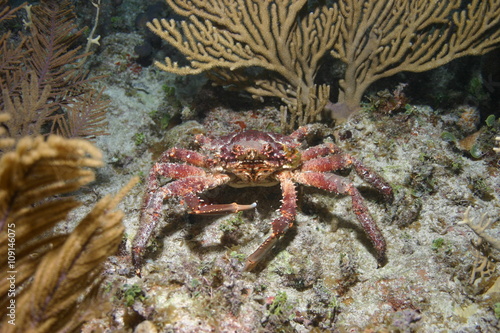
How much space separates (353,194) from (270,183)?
44.2 inches

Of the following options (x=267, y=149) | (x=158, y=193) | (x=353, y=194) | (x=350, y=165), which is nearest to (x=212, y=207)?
(x=158, y=193)

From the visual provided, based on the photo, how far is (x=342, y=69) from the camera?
18.1 feet

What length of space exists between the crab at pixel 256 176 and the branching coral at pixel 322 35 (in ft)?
4.16

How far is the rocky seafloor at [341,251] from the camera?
292 centimetres

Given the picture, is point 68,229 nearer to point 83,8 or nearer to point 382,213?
point 382,213

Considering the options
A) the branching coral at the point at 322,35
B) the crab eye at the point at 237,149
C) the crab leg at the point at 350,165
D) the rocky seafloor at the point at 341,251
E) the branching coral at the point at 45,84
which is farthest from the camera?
the branching coral at the point at 322,35

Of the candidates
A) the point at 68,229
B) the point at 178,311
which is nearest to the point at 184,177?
the point at 68,229

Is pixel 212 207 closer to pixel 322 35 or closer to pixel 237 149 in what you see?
pixel 237 149

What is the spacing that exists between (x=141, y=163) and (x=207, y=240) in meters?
2.47

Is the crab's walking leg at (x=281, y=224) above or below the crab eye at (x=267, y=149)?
below

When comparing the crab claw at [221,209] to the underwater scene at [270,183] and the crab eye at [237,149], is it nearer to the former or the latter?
the underwater scene at [270,183]

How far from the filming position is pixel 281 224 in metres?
3.45

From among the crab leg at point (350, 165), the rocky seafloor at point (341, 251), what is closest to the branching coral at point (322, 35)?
the rocky seafloor at point (341, 251)

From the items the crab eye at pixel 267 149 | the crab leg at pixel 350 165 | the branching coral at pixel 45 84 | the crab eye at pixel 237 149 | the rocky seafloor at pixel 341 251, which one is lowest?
the rocky seafloor at pixel 341 251
